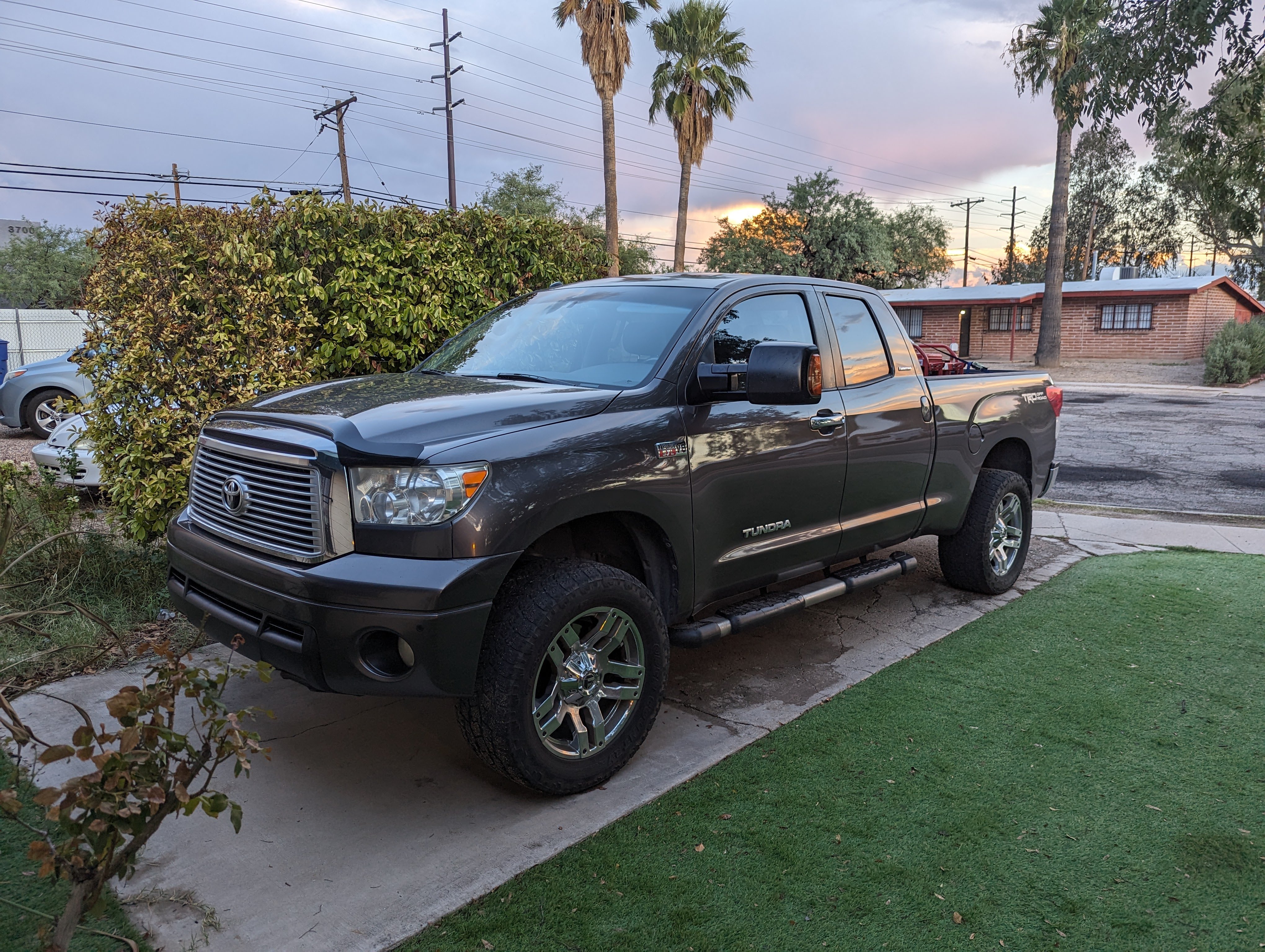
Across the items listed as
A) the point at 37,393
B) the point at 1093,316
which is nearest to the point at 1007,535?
the point at 37,393

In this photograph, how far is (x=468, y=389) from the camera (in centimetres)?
376

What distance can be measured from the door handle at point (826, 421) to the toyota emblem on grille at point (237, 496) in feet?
8.15

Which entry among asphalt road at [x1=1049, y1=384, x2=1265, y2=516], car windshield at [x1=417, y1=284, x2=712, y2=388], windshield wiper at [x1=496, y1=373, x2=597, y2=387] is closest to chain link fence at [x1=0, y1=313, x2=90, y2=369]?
asphalt road at [x1=1049, y1=384, x2=1265, y2=516]

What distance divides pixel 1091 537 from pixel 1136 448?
704cm

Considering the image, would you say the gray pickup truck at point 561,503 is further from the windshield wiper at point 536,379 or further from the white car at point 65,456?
the white car at point 65,456

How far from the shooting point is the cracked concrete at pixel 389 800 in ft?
9.11

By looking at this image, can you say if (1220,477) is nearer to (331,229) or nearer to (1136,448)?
(1136,448)

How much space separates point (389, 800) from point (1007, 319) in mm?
40175

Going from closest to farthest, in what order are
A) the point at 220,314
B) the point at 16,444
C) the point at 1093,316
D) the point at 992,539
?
the point at 220,314 → the point at 992,539 → the point at 16,444 → the point at 1093,316

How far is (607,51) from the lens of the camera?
2573cm

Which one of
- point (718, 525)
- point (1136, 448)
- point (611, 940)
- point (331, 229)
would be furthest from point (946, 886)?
point (1136, 448)

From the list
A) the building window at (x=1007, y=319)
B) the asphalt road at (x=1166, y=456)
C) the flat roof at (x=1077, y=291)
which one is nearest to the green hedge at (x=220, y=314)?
the asphalt road at (x=1166, y=456)

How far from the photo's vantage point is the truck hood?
10.2 ft

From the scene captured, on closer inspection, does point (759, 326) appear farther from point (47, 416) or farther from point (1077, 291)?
point (1077, 291)
